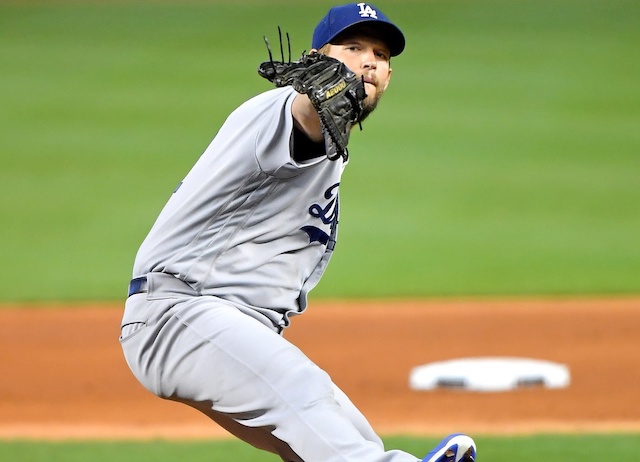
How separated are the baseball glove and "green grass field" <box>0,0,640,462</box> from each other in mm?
2716

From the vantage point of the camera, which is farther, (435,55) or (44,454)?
(435,55)

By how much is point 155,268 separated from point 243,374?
49 cm

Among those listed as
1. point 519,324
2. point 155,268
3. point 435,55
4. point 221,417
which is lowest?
point 221,417

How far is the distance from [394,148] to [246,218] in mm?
12106

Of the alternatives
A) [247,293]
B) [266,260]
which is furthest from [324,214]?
[247,293]

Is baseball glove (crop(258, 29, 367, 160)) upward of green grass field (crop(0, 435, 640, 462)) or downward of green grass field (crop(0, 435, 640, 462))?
upward

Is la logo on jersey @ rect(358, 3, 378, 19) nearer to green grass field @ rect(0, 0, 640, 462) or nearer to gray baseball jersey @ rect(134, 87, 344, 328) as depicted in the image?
gray baseball jersey @ rect(134, 87, 344, 328)

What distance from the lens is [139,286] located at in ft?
11.5

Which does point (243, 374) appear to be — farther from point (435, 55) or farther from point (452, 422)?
point (435, 55)

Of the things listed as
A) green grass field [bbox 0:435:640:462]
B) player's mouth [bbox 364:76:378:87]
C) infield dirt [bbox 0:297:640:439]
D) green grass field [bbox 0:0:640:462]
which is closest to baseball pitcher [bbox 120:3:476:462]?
player's mouth [bbox 364:76:378:87]

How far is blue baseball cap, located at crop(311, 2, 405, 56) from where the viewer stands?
350cm

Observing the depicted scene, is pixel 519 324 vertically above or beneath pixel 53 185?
beneath

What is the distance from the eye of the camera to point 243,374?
3.21 meters

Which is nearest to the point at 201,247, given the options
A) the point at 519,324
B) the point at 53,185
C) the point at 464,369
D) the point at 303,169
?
the point at 303,169
